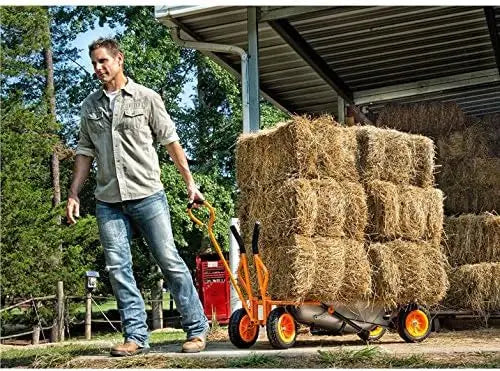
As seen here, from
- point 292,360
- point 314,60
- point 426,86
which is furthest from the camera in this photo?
point 426,86

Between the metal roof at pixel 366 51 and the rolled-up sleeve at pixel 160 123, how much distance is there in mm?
3417

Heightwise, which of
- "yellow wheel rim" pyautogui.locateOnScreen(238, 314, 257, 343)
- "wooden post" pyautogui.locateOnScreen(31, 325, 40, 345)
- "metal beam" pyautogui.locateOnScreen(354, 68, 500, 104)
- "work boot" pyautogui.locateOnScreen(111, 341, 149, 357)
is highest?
"metal beam" pyautogui.locateOnScreen(354, 68, 500, 104)

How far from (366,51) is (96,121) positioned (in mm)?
6240

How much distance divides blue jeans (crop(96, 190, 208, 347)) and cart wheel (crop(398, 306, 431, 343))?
233cm

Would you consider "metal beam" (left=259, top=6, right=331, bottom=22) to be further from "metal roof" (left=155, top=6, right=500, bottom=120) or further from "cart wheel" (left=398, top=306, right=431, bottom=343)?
"cart wheel" (left=398, top=306, right=431, bottom=343)

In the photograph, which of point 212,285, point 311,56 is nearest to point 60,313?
point 212,285

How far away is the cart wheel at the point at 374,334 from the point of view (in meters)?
6.64

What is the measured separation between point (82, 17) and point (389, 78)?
16589 mm

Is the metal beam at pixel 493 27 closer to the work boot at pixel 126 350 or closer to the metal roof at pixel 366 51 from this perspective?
the metal roof at pixel 366 51

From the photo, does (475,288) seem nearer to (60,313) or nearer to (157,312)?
(60,313)

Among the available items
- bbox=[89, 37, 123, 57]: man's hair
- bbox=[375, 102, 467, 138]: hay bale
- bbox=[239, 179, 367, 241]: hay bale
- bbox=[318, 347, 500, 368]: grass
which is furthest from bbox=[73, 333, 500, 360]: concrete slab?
bbox=[375, 102, 467, 138]: hay bale

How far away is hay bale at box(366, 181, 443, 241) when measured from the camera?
6.97 meters

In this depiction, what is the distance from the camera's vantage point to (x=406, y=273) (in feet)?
22.5

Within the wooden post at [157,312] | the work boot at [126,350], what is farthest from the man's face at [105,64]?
the wooden post at [157,312]
